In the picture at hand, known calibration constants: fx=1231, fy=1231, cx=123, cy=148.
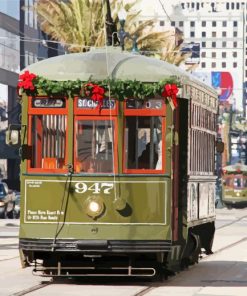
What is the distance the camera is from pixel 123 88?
1680cm

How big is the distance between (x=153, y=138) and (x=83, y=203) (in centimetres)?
131

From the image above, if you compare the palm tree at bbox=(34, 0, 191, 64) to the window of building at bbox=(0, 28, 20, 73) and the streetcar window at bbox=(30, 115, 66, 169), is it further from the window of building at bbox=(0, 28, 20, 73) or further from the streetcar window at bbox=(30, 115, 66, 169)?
the streetcar window at bbox=(30, 115, 66, 169)

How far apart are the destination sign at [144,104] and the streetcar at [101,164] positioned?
0.01m

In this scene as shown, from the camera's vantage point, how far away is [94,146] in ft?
54.7

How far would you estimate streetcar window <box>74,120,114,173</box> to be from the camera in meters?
16.7

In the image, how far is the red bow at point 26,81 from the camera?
55.2ft

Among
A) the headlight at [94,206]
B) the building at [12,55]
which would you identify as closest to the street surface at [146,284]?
the headlight at [94,206]

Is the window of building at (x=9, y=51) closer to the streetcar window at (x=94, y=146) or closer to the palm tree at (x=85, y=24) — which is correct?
the palm tree at (x=85, y=24)

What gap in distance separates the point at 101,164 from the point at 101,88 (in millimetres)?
1047

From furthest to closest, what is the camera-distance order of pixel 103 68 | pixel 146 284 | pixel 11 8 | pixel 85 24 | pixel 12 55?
Result: pixel 12 55 < pixel 11 8 < pixel 85 24 < pixel 146 284 < pixel 103 68

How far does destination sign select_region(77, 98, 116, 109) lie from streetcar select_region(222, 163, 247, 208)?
60.5 metres

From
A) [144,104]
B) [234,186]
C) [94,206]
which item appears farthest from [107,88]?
[234,186]

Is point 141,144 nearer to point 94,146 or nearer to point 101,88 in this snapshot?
point 94,146

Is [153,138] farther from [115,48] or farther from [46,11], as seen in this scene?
[46,11]
